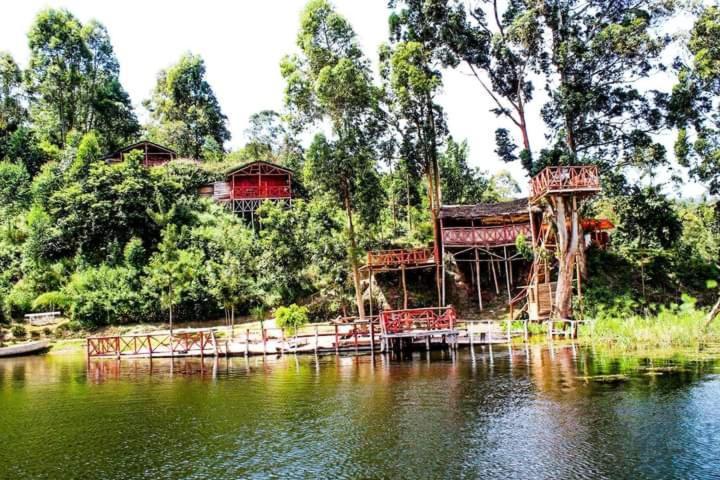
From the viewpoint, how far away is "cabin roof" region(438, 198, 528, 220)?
115 feet

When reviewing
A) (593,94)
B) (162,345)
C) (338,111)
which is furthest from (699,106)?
(162,345)

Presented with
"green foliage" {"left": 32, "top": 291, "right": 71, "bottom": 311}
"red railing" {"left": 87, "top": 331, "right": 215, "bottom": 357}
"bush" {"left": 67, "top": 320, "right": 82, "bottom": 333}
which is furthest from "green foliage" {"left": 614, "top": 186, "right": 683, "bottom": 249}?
"green foliage" {"left": 32, "top": 291, "right": 71, "bottom": 311}

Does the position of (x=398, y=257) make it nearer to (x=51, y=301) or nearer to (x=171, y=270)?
(x=171, y=270)

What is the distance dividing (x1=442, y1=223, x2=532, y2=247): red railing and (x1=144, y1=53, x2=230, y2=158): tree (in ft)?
102

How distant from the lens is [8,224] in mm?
43875

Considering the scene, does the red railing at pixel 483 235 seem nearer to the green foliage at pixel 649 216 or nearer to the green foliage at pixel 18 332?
the green foliage at pixel 649 216

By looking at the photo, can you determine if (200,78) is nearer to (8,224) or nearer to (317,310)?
(8,224)

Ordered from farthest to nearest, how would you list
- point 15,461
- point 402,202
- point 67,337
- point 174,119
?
1. point 174,119
2. point 402,202
3. point 67,337
4. point 15,461

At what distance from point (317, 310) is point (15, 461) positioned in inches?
977

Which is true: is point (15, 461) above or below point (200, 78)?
below

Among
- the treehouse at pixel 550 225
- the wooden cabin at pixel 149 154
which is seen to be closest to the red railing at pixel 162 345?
the treehouse at pixel 550 225

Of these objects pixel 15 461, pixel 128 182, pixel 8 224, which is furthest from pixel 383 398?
pixel 8 224

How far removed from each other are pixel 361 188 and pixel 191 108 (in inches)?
1223

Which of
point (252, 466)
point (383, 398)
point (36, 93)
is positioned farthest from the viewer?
A: point (36, 93)
